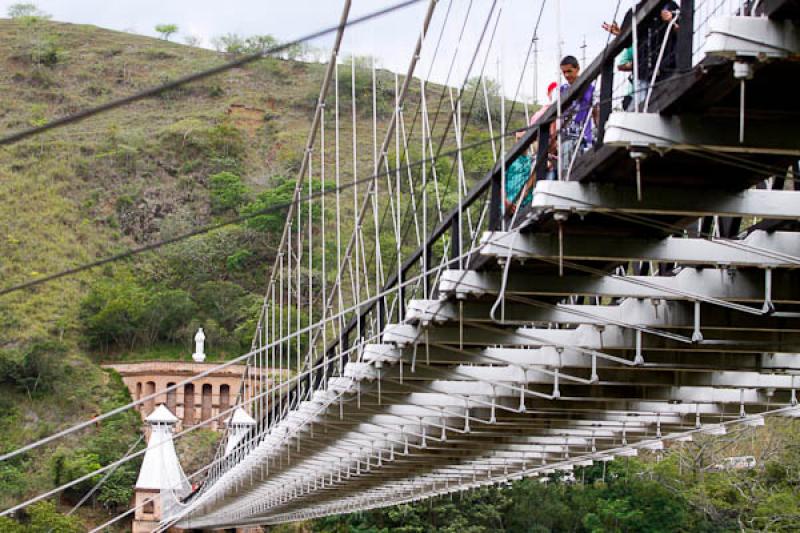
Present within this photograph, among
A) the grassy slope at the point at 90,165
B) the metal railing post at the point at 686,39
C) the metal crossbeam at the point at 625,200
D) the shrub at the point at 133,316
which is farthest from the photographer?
the shrub at the point at 133,316

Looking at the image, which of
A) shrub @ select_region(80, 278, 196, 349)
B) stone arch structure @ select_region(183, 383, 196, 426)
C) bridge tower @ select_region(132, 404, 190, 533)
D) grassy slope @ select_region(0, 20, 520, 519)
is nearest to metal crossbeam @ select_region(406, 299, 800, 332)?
bridge tower @ select_region(132, 404, 190, 533)

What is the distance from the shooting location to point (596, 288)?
7.76m

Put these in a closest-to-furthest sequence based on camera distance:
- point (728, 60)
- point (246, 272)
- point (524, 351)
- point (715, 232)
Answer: point (728, 60) → point (715, 232) → point (524, 351) → point (246, 272)

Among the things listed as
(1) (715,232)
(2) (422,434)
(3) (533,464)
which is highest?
(1) (715,232)

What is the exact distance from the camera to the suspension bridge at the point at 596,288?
5242 mm

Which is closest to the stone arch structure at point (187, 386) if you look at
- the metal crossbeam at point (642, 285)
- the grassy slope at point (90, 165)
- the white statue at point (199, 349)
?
the white statue at point (199, 349)

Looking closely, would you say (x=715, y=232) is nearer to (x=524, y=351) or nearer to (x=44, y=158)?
(x=524, y=351)

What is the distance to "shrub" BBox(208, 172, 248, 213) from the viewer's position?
62.0 m

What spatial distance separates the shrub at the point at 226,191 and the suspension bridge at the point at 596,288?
44.1m

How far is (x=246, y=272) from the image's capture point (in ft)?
186

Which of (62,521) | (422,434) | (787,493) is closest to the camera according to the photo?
(422,434)

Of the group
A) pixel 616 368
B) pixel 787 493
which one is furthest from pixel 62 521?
pixel 616 368

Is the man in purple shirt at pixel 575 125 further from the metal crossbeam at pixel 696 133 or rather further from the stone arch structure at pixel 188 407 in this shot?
the stone arch structure at pixel 188 407

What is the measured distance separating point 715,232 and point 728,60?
2.74 m
